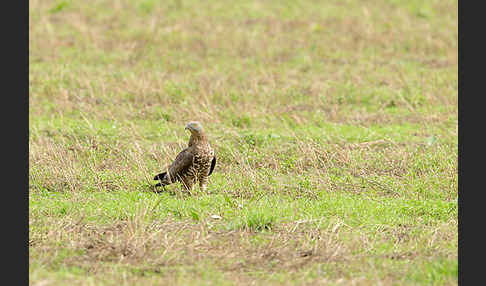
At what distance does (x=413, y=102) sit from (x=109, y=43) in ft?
24.5

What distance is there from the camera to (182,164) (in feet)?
Answer: 28.1

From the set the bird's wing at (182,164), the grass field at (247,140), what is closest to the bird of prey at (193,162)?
the bird's wing at (182,164)

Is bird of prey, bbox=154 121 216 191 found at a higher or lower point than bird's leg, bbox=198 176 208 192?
higher

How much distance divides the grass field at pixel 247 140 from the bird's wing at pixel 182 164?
0.30 meters

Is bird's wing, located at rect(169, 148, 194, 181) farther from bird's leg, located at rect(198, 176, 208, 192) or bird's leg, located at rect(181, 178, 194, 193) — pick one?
bird's leg, located at rect(198, 176, 208, 192)

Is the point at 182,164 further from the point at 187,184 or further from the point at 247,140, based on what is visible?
the point at 247,140

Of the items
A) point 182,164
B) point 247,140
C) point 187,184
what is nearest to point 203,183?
point 187,184

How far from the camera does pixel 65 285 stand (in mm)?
5941

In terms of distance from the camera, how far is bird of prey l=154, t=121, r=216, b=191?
8484 mm

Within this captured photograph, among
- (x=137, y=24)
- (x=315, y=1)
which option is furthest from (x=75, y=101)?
(x=315, y=1)

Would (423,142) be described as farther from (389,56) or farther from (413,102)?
(389,56)

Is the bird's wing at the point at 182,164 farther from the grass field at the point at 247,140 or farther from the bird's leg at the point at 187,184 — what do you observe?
the grass field at the point at 247,140

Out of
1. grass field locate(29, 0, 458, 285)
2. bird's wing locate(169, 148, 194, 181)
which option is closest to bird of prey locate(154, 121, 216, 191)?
bird's wing locate(169, 148, 194, 181)

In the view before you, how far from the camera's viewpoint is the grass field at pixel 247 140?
6.75 metres
